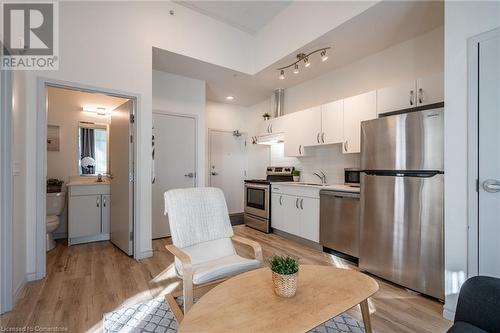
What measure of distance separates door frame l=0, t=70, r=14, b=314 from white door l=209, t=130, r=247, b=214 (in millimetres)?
3671

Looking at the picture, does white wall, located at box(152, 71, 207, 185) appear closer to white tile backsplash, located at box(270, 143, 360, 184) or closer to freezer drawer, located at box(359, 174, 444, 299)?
A: white tile backsplash, located at box(270, 143, 360, 184)

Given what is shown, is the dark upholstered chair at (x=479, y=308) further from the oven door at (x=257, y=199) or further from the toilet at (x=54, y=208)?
the toilet at (x=54, y=208)

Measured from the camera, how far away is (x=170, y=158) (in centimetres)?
404

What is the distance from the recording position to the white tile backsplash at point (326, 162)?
3.72m

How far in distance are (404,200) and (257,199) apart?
8.70 feet

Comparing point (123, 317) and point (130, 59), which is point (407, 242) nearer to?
point (123, 317)

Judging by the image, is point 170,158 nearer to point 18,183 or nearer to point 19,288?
point 18,183

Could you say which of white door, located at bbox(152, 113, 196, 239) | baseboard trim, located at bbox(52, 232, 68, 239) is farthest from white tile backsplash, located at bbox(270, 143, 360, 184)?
baseboard trim, located at bbox(52, 232, 68, 239)

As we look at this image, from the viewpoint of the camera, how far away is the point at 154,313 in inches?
75.1

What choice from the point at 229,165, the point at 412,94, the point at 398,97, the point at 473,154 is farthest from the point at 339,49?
the point at 229,165

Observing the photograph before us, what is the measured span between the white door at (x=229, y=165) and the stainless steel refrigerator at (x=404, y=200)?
3.49 m

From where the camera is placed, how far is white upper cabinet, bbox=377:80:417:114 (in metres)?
2.66

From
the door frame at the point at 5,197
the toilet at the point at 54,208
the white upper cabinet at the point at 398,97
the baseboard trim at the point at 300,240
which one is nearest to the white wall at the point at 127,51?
the door frame at the point at 5,197

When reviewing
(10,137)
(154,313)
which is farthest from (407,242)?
(10,137)
